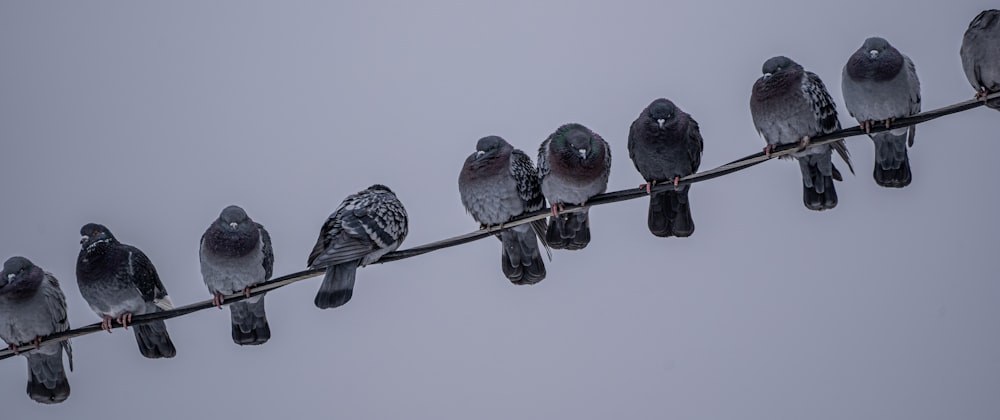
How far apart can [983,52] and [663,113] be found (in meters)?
3.35

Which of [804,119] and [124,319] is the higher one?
[804,119]

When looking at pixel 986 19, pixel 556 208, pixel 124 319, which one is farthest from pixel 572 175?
pixel 124 319

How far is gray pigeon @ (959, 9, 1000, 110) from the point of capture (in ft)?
40.1

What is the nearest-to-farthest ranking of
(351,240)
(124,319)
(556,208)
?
(556,208)
(351,240)
(124,319)

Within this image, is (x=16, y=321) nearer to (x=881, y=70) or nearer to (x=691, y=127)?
(x=691, y=127)

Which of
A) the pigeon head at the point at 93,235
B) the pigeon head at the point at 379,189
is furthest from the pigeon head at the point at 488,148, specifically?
the pigeon head at the point at 93,235

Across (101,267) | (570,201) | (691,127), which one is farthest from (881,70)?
(101,267)

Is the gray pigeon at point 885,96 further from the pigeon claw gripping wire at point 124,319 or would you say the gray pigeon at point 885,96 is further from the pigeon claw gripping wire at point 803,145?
the pigeon claw gripping wire at point 124,319

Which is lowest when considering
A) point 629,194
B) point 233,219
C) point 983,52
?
point 629,194

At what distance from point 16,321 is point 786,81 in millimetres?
8616

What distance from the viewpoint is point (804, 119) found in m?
12.4

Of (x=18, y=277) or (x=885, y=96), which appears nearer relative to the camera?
(x=885, y=96)

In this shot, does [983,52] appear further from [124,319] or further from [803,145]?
[124,319]

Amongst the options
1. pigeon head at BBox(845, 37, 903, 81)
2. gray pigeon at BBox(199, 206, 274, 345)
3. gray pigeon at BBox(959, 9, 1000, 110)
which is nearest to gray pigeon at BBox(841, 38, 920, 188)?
pigeon head at BBox(845, 37, 903, 81)
